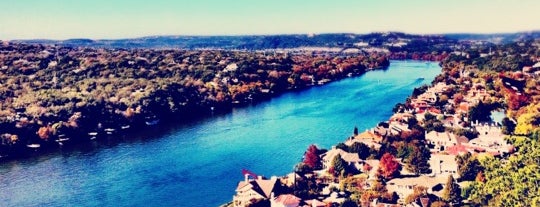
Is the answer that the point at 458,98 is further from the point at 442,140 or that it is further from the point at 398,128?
the point at 442,140

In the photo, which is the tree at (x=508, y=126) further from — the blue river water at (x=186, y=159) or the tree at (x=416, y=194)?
the tree at (x=416, y=194)

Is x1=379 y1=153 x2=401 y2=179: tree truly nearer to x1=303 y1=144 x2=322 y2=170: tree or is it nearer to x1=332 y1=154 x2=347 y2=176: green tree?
x1=332 y1=154 x2=347 y2=176: green tree

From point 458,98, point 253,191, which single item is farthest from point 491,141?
point 458,98

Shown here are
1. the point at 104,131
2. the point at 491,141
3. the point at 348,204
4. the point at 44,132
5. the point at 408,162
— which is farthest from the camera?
the point at 104,131

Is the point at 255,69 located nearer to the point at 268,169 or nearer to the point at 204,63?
the point at 204,63

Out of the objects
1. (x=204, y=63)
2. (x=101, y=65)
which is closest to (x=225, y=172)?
(x=101, y=65)

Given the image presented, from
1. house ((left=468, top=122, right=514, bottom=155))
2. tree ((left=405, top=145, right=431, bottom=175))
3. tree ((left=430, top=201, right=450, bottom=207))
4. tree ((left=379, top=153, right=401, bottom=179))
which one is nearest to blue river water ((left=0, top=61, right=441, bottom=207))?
tree ((left=379, top=153, right=401, bottom=179))
